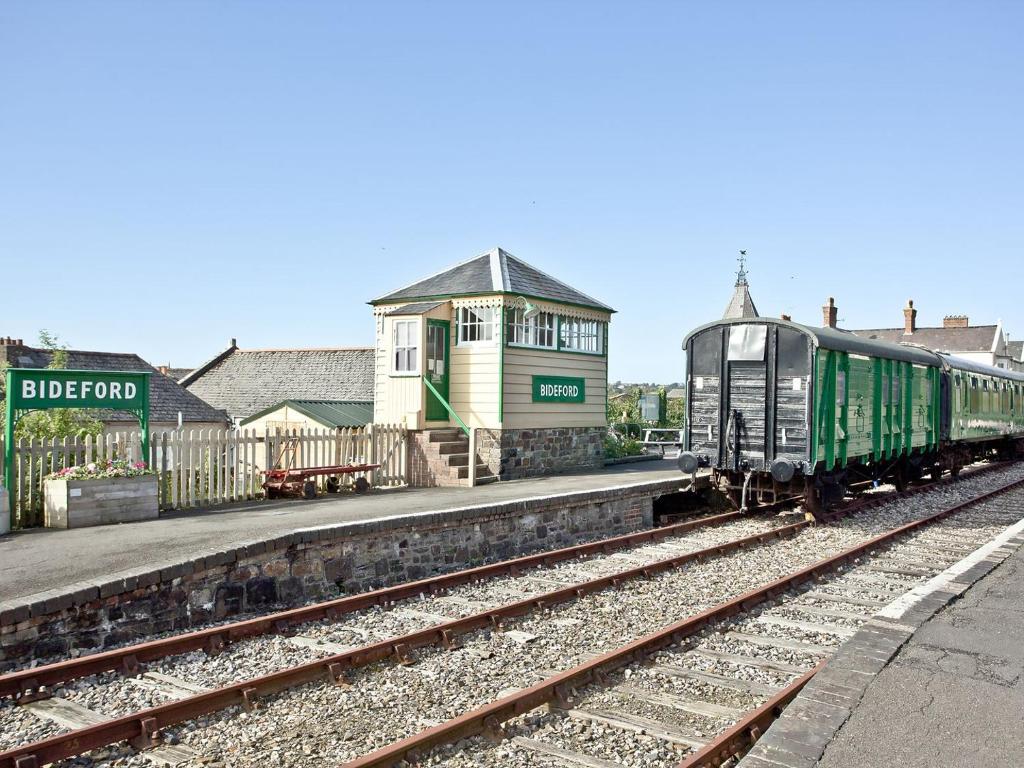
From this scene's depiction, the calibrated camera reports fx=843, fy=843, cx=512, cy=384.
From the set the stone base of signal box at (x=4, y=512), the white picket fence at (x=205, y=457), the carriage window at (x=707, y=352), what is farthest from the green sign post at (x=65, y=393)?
the carriage window at (x=707, y=352)

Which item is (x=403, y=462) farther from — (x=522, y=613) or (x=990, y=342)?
(x=990, y=342)

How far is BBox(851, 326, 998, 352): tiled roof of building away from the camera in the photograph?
57.8m

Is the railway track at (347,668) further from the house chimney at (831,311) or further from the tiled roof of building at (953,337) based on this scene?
the tiled roof of building at (953,337)

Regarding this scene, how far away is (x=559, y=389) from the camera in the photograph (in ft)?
59.5

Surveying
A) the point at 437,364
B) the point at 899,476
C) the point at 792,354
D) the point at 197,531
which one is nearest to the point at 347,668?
the point at 197,531

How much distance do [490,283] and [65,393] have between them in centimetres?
835

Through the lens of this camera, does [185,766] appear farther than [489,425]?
No

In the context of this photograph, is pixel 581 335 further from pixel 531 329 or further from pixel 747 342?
pixel 747 342

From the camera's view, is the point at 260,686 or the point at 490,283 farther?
the point at 490,283

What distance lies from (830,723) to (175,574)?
5713mm

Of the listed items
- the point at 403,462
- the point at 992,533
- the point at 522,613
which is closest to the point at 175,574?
the point at 522,613

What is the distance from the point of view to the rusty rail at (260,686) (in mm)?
4746

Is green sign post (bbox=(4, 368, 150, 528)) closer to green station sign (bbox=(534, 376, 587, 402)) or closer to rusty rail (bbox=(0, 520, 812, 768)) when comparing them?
rusty rail (bbox=(0, 520, 812, 768))

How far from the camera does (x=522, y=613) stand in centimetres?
791
